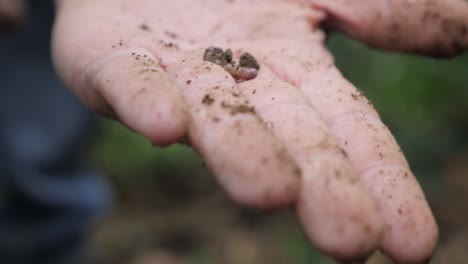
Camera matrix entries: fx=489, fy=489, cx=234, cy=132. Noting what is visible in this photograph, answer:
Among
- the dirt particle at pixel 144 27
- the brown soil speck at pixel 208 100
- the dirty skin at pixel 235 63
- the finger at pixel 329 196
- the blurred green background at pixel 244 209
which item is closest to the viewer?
Result: the finger at pixel 329 196

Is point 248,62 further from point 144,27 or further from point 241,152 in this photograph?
point 241,152

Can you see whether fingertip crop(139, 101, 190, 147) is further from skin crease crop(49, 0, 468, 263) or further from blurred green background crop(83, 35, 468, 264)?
blurred green background crop(83, 35, 468, 264)

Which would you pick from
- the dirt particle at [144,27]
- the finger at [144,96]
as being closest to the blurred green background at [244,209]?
the dirt particle at [144,27]

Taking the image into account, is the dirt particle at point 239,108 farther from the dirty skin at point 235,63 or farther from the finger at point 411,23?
the finger at point 411,23

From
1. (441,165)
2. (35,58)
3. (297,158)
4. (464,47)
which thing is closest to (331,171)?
(297,158)

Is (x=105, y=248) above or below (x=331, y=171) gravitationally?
below

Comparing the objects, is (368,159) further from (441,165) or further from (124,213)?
(124,213)
